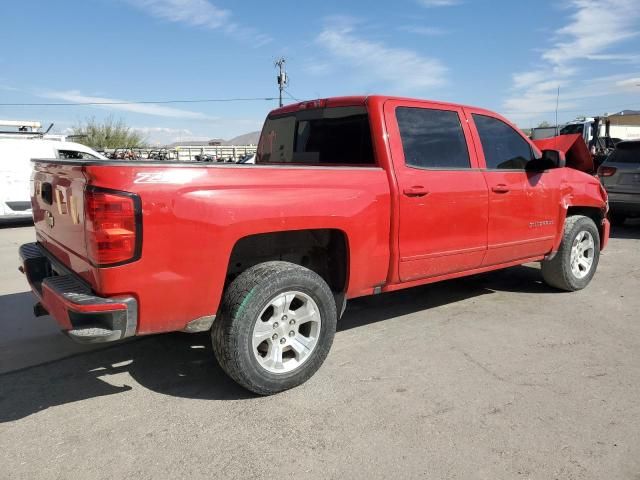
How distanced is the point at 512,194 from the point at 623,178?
590 centimetres

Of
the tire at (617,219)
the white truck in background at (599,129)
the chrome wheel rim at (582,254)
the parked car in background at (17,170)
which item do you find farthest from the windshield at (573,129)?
the parked car in background at (17,170)

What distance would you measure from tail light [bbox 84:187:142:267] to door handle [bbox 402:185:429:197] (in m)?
1.91

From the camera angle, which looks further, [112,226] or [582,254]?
[582,254]

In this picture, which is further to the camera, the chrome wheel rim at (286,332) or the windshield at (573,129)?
the windshield at (573,129)

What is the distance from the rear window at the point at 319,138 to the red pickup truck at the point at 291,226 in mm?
15

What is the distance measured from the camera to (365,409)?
2969 mm

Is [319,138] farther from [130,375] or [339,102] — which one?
[130,375]

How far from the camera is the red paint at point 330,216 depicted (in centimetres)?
262

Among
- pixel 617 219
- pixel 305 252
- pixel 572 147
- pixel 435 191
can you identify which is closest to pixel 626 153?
pixel 617 219

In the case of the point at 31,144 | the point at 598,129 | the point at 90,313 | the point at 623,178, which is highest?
the point at 598,129

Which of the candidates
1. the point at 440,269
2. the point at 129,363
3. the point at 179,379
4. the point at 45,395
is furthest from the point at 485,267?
the point at 45,395

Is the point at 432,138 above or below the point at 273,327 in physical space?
above

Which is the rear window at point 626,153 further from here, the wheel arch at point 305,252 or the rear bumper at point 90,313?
the rear bumper at point 90,313

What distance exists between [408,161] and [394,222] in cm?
51
